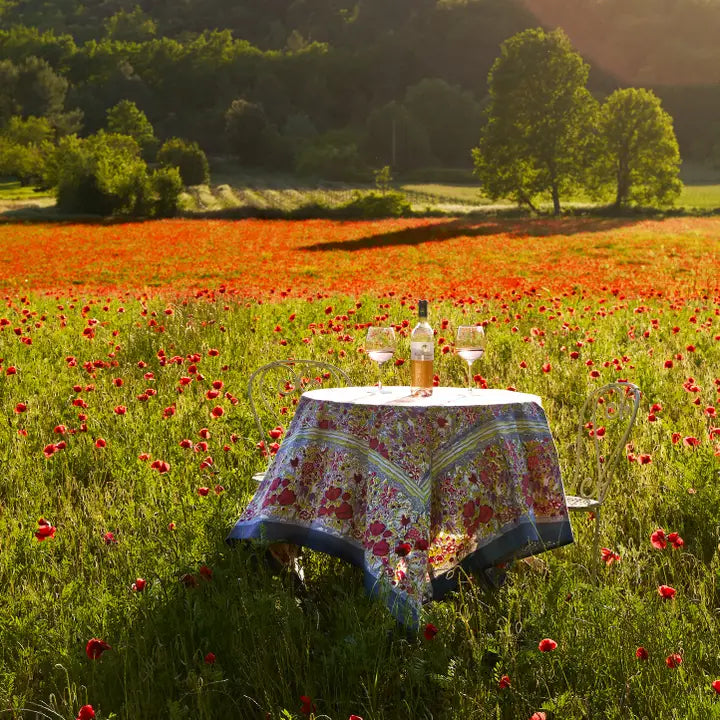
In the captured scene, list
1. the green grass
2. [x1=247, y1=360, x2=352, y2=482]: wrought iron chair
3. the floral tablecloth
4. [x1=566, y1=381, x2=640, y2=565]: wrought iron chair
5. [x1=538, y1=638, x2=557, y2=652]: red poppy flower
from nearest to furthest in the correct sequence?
1. [x1=538, y1=638, x2=557, y2=652]: red poppy flower
2. the green grass
3. the floral tablecloth
4. [x1=566, y1=381, x2=640, y2=565]: wrought iron chair
5. [x1=247, y1=360, x2=352, y2=482]: wrought iron chair

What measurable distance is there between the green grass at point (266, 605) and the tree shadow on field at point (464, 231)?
17102mm

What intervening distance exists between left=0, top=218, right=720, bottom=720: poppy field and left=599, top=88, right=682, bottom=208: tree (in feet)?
106

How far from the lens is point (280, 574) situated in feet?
13.6

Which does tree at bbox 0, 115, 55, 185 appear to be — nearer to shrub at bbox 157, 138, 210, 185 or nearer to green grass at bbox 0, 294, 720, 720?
shrub at bbox 157, 138, 210, 185

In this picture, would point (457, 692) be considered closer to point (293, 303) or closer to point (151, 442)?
point (151, 442)

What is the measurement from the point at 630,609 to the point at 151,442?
3.62 metres

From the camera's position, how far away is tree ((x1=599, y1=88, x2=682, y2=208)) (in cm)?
4106

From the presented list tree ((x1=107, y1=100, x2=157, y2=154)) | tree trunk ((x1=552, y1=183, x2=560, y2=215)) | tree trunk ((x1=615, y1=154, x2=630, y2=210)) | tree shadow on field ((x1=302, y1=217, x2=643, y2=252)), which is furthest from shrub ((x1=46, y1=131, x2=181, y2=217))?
tree ((x1=107, y1=100, x2=157, y2=154))

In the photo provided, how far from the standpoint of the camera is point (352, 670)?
3.14 m

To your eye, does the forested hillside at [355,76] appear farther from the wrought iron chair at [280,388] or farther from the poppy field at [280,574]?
the wrought iron chair at [280,388]

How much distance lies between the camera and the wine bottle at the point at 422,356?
4152 mm

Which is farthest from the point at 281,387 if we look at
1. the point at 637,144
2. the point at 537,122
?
the point at 637,144

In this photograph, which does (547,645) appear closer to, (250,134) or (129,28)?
(250,134)

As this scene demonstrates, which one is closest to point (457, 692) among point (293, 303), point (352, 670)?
point (352, 670)
